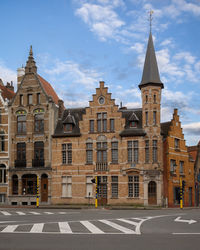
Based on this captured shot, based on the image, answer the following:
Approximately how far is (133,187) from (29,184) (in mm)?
12133

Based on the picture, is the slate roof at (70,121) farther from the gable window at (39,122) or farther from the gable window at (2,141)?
the gable window at (2,141)

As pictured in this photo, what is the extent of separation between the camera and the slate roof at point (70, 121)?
44.2 m

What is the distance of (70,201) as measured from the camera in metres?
43.3

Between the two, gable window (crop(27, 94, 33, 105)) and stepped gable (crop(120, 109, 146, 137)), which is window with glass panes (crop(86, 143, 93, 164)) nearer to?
stepped gable (crop(120, 109, 146, 137))

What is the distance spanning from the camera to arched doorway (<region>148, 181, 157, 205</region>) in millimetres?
40562

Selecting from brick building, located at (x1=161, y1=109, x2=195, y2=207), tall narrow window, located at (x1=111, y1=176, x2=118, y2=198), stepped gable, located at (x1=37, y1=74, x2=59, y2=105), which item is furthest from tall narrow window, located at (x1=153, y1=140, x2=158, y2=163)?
stepped gable, located at (x1=37, y1=74, x2=59, y2=105)

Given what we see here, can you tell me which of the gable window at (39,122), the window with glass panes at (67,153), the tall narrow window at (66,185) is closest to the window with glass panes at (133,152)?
the window with glass panes at (67,153)

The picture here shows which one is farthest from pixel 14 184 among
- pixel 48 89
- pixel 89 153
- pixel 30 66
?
pixel 30 66

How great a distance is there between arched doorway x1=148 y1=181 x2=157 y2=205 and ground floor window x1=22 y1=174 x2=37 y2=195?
13.0 meters

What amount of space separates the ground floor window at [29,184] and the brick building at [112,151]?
2.38 metres
